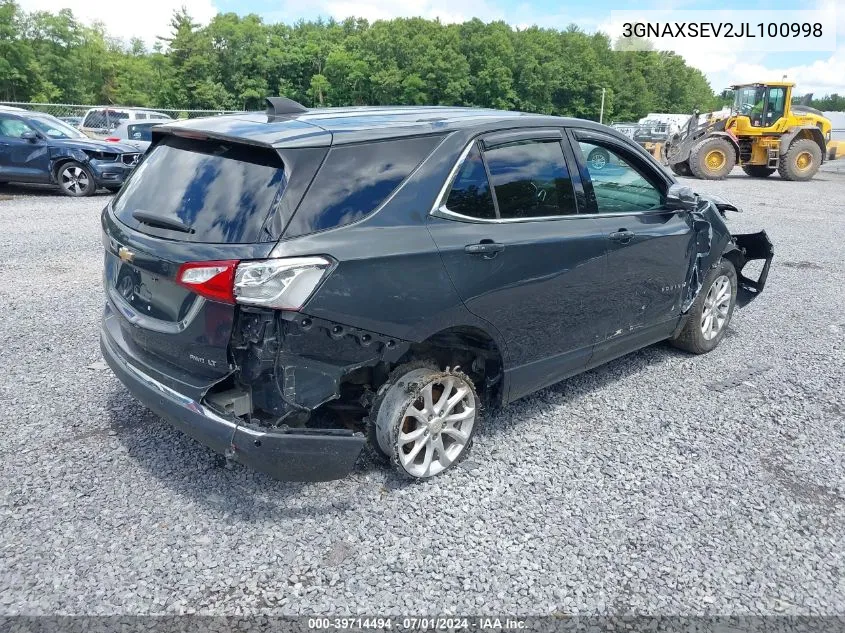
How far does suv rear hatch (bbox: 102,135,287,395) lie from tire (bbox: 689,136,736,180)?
18.9m

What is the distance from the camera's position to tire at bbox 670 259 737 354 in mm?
4926

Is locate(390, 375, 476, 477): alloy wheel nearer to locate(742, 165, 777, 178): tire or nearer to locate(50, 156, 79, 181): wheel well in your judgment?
locate(50, 156, 79, 181): wheel well

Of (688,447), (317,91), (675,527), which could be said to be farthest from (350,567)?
(317,91)

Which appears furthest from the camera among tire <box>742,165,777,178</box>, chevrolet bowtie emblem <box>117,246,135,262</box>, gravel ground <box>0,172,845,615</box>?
tire <box>742,165,777,178</box>

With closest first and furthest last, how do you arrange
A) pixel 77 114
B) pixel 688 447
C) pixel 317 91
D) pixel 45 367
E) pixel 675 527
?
1. pixel 675 527
2. pixel 688 447
3. pixel 45 367
4. pixel 77 114
5. pixel 317 91

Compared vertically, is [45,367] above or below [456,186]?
below

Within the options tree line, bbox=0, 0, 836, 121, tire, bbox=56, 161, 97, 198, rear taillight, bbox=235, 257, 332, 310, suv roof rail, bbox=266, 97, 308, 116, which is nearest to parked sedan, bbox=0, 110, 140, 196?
tire, bbox=56, 161, 97, 198

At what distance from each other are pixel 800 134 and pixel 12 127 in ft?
67.7

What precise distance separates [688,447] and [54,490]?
328 cm

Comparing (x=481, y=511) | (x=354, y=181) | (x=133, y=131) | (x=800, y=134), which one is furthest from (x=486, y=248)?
(x=800, y=134)

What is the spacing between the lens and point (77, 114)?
88.4 ft

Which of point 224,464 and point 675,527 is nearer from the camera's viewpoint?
point 675,527

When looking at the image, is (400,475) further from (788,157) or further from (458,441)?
(788,157)

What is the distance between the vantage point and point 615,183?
4172 millimetres
